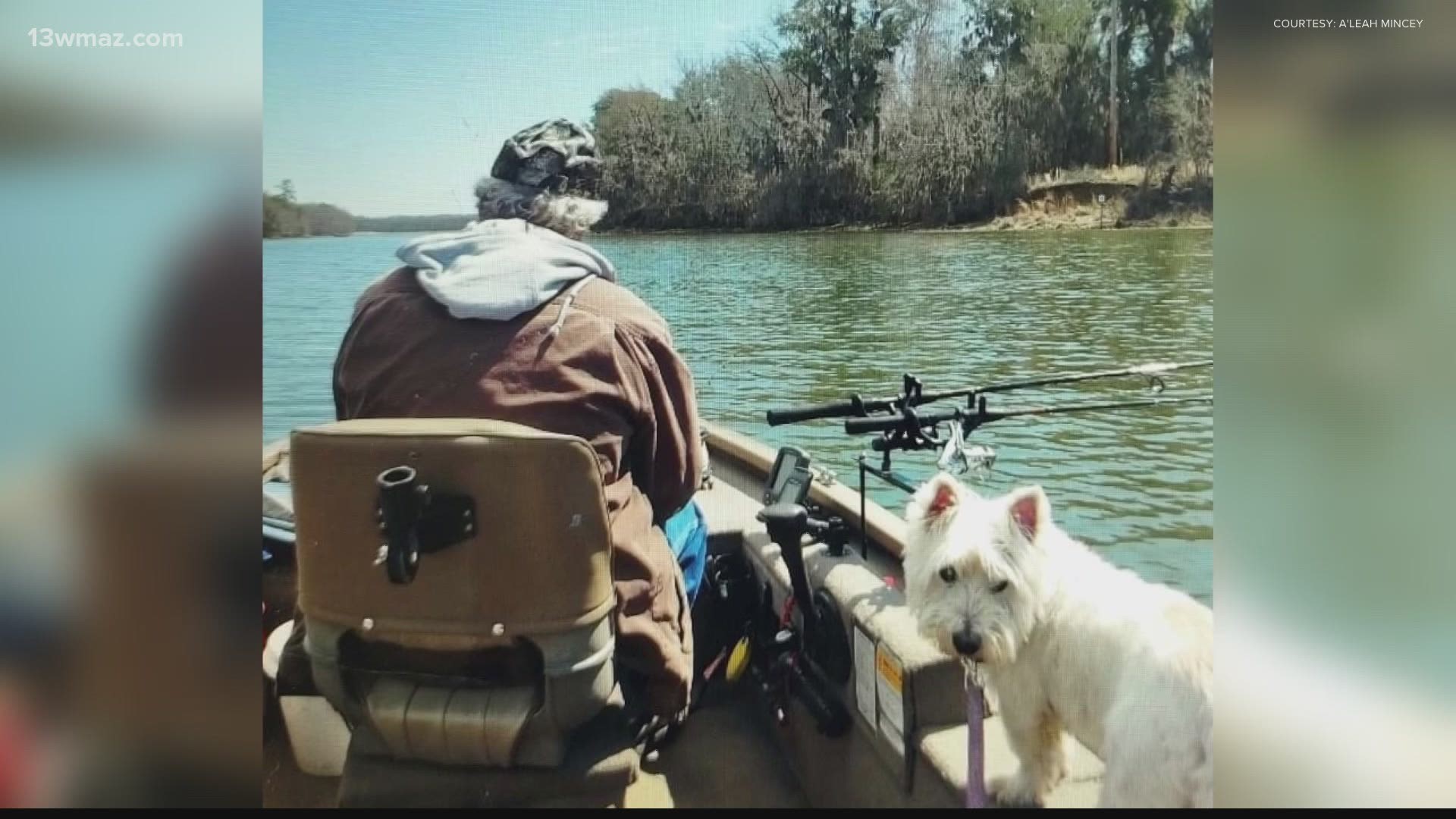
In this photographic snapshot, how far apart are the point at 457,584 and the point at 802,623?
58 centimetres

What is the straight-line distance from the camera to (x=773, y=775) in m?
1.52

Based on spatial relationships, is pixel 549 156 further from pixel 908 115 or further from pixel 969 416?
pixel 969 416

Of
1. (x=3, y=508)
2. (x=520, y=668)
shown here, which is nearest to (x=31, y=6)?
(x=3, y=508)

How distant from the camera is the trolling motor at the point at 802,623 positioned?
1.55 metres

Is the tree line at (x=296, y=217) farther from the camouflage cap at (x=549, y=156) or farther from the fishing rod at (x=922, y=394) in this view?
the fishing rod at (x=922, y=394)

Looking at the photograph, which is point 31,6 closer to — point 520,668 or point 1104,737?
point 520,668

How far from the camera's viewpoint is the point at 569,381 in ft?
4.43

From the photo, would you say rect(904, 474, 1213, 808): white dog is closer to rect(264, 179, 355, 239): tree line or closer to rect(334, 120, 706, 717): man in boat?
rect(334, 120, 706, 717): man in boat

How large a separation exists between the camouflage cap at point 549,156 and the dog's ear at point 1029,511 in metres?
0.70

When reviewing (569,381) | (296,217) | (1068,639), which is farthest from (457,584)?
(1068,639)

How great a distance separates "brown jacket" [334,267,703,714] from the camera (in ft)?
4.40

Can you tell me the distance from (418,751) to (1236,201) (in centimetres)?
128

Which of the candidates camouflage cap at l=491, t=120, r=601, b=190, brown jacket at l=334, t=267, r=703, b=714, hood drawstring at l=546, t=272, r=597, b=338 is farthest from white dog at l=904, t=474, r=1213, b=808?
camouflage cap at l=491, t=120, r=601, b=190

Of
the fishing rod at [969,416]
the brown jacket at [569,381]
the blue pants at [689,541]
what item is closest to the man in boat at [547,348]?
the brown jacket at [569,381]
